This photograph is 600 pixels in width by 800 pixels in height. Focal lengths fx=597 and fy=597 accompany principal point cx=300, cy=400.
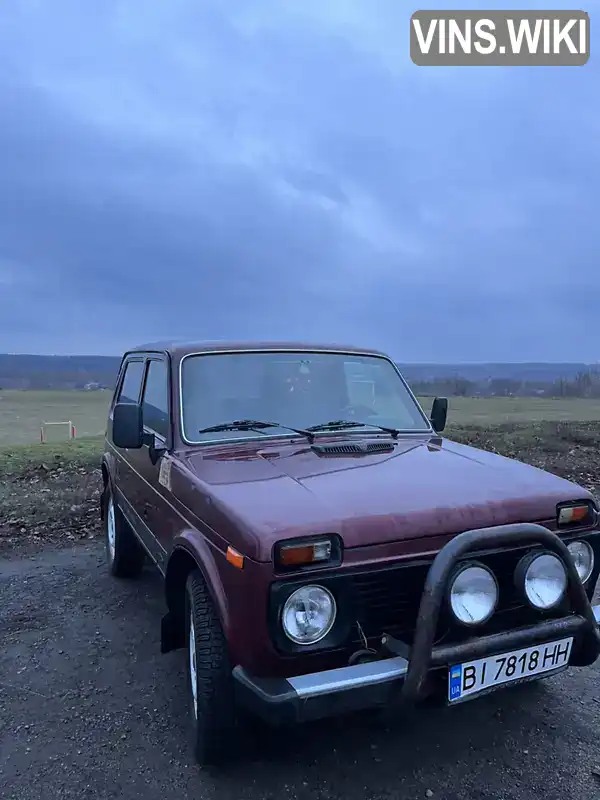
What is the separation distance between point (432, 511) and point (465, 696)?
74cm

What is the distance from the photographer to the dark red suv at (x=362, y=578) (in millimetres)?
2279

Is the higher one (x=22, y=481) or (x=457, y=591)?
(x=457, y=591)

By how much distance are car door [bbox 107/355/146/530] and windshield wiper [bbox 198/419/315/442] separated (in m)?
0.99

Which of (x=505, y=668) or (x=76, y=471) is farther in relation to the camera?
(x=76, y=471)

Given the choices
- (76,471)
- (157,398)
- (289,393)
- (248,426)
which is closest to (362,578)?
(248,426)

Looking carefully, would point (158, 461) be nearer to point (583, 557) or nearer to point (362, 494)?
point (362, 494)

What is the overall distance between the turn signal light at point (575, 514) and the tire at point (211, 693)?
1625 millimetres

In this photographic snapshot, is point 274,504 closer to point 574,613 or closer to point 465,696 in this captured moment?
point 465,696

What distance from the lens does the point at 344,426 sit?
147 inches

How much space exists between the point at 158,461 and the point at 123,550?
1766 mm

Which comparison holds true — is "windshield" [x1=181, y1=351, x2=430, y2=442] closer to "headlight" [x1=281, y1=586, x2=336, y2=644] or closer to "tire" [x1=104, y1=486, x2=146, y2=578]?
"headlight" [x1=281, y1=586, x2=336, y2=644]

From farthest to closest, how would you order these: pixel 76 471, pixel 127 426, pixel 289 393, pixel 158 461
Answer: pixel 76 471, pixel 289 393, pixel 158 461, pixel 127 426

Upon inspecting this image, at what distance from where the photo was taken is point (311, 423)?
12.3 ft

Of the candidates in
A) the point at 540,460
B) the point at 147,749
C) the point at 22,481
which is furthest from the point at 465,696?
the point at 540,460
